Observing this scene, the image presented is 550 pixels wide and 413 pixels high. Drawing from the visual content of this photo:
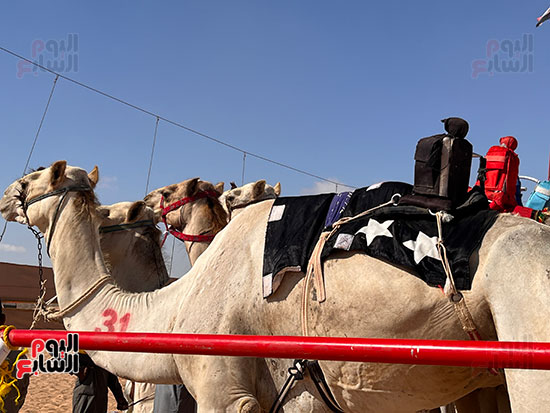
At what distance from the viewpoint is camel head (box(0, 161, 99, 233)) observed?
173 inches

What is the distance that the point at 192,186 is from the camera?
287 inches

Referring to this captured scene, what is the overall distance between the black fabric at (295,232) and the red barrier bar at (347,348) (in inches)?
42.1

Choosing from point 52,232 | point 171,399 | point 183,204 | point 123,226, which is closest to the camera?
point 52,232

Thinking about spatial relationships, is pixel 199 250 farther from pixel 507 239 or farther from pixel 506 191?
pixel 507 239

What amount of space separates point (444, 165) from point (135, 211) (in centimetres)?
424

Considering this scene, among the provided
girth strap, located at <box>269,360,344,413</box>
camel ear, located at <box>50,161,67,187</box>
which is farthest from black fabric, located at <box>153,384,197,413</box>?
girth strap, located at <box>269,360,344,413</box>

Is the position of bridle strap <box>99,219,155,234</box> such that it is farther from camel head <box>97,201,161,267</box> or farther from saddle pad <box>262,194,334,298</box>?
saddle pad <box>262,194,334,298</box>

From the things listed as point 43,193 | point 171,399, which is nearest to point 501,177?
point 171,399

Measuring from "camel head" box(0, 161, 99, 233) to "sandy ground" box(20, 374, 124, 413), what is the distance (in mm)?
6397

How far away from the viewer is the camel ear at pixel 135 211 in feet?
Result: 20.0

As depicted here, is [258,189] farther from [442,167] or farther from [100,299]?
[442,167]

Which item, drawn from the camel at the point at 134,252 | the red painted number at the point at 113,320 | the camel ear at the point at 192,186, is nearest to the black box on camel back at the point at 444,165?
the red painted number at the point at 113,320

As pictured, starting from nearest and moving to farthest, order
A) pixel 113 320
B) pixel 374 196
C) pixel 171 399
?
pixel 374 196 < pixel 113 320 < pixel 171 399

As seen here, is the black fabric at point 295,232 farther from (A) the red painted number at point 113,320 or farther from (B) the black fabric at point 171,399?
(B) the black fabric at point 171,399
